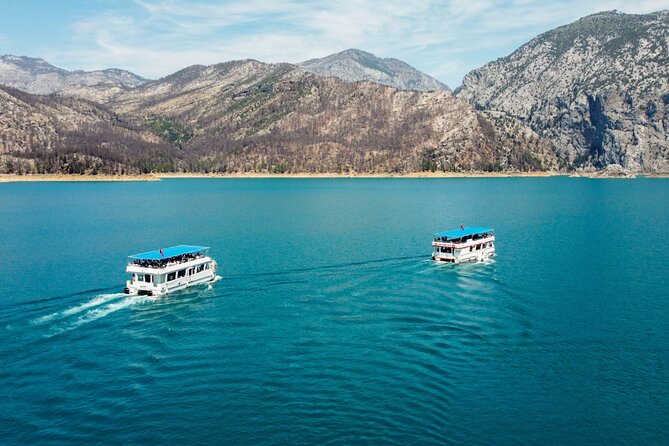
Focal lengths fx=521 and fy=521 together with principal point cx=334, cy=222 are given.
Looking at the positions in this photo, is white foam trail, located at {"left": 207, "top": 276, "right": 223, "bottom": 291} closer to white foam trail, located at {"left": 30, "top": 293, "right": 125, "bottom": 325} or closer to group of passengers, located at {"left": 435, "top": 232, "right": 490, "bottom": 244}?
white foam trail, located at {"left": 30, "top": 293, "right": 125, "bottom": 325}

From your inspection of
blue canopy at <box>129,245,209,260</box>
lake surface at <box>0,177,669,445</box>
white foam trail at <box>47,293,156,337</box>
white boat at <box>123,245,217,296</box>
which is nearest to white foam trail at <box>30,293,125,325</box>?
lake surface at <box>0,177,669,445</box>

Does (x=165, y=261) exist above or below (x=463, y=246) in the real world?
above

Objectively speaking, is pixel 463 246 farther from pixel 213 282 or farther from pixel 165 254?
pixel 165 254

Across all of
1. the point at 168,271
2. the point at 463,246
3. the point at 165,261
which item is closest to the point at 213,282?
the point at 165,261

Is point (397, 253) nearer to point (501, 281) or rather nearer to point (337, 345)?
point (501, 281)

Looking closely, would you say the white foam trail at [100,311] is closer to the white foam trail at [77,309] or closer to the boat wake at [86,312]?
the boat wake at [86,312]

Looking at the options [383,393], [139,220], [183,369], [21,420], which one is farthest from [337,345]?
[139,220]
